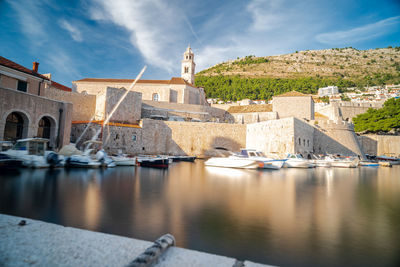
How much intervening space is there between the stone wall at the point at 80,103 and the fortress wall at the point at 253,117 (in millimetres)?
19438

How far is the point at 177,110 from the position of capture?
30.6 metres

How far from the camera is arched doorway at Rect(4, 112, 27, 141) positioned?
13.5 metres

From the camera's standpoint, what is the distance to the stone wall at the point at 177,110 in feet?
95.1

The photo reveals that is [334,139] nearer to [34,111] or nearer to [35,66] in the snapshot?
[34,111]

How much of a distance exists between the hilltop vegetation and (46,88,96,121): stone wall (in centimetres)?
4049

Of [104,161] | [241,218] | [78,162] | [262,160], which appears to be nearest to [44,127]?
[78,162]

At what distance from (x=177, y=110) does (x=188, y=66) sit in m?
16.6

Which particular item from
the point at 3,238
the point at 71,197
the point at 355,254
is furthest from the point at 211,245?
the point at 71,197

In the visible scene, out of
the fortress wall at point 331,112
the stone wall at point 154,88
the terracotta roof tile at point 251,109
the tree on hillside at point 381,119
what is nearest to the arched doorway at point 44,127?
the stone wall at point 154,88

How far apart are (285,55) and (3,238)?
375ft

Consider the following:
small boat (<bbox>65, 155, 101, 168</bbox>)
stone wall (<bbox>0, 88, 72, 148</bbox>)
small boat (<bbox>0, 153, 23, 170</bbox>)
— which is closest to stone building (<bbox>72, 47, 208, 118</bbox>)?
stone wall (<bbox>0, 88, 72, 148</bbox>)

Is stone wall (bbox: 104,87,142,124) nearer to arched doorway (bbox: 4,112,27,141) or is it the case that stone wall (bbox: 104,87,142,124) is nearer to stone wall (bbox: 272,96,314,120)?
arched doorway (bbox: 4,112,27,141)

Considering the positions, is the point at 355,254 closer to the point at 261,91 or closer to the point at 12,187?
the point at 12,187

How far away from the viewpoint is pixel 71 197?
604 cm
